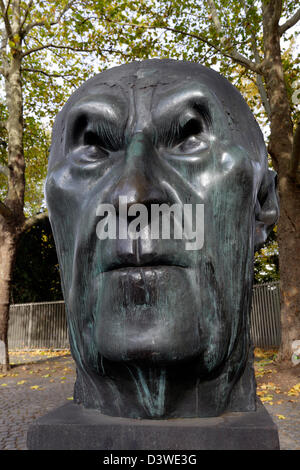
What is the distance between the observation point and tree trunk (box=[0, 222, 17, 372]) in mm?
9062

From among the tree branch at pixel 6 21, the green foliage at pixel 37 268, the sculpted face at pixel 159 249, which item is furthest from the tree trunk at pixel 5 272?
the sculpted face at pixel 159 249

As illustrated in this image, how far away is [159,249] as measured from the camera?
5.23 feet

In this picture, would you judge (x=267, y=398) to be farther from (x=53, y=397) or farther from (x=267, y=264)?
(x=267, y=264)

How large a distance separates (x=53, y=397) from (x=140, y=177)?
19.5 ft

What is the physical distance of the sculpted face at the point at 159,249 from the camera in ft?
5.20

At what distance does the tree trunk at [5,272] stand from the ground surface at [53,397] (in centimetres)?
77

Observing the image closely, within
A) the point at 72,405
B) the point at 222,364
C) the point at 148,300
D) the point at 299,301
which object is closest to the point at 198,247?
the point at 148,300

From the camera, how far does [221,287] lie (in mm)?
1697

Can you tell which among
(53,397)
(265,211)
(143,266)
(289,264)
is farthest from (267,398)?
(143,266)

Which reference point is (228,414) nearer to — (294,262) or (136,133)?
(136,133)

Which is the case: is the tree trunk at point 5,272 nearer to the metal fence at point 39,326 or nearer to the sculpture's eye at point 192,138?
the metal fence at point 39,326

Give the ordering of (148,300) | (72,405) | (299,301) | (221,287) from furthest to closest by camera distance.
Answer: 1. (299,301)
2. (72,405)
3. (221,287)
4. (148,300)

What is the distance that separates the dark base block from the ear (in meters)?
0.89
